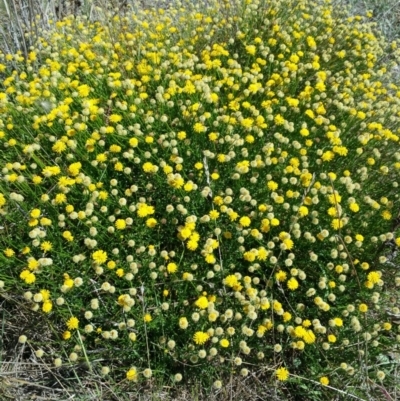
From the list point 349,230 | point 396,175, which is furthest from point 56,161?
point 396,175

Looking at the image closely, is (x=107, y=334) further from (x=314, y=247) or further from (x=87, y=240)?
(x=314, y=247)

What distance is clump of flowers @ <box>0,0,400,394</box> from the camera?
89.9 inches

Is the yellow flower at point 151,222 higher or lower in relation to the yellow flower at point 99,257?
higher

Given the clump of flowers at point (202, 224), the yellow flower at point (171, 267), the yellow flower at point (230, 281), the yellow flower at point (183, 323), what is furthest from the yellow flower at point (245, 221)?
the yellow flower at point (183, 323)

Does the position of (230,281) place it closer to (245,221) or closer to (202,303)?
(202,303)

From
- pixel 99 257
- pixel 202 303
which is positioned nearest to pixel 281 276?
pixel 202 303

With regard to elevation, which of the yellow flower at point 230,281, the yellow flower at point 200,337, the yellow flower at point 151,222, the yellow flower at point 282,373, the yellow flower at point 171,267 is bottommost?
the yellow flower at point 282,373

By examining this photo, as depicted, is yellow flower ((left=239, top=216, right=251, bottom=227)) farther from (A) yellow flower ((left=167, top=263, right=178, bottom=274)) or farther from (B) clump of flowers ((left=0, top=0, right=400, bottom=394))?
(A) yellow flower ((left=167, top=263, right=178, bottom=274))

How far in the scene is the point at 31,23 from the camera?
13.3 feet

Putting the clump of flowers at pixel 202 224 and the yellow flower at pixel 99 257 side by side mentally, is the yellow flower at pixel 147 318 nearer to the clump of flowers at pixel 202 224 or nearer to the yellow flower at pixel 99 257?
the clump of flowers at pixel 202 224

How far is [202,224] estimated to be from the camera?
258 cm

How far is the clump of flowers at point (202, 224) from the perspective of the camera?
7.49ft

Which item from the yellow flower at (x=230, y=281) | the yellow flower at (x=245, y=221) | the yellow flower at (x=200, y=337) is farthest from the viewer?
the yellow flower at (x=245, y=221)

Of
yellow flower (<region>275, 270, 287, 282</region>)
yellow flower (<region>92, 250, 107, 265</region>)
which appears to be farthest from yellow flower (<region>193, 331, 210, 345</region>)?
yellow flower (<region>92, 250, 107, 265</region>)
